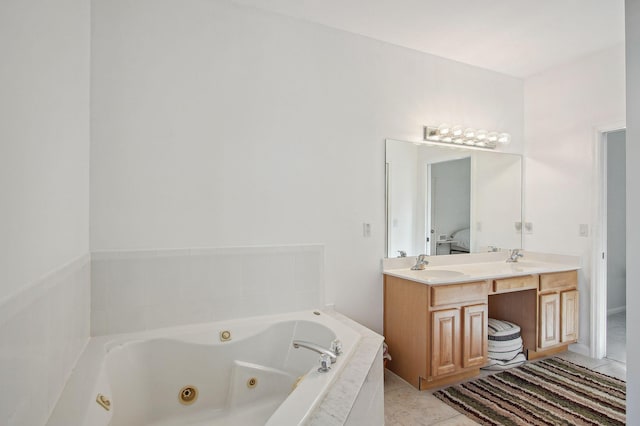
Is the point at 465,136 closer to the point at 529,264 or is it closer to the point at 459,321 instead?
the point at 529,264

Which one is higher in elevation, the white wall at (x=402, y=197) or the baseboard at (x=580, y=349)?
the white wall at (x=402, y=197)

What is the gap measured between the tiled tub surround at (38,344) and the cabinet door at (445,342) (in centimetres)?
210

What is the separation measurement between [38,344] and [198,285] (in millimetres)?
1091

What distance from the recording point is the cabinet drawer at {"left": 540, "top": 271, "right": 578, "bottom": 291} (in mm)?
2980

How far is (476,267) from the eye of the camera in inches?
125

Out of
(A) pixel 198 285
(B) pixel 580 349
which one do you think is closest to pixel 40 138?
(A) pixel 198 285

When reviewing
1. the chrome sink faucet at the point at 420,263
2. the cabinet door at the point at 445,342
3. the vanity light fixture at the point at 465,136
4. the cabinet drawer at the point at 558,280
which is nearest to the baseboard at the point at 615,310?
the cabinet drawer at the point at 558,280

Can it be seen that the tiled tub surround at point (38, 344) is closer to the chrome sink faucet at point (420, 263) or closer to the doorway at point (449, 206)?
the chrome sink faucet at point (420, 263)

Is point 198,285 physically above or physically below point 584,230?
below

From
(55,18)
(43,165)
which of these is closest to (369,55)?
(55,18)

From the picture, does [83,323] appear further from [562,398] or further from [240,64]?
[562,398]

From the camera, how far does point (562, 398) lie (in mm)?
2354

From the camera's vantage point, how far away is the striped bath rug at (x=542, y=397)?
2125 millimetres

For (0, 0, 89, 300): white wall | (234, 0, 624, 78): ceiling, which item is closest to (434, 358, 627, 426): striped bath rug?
(0, 0, 89, 300): white wall
